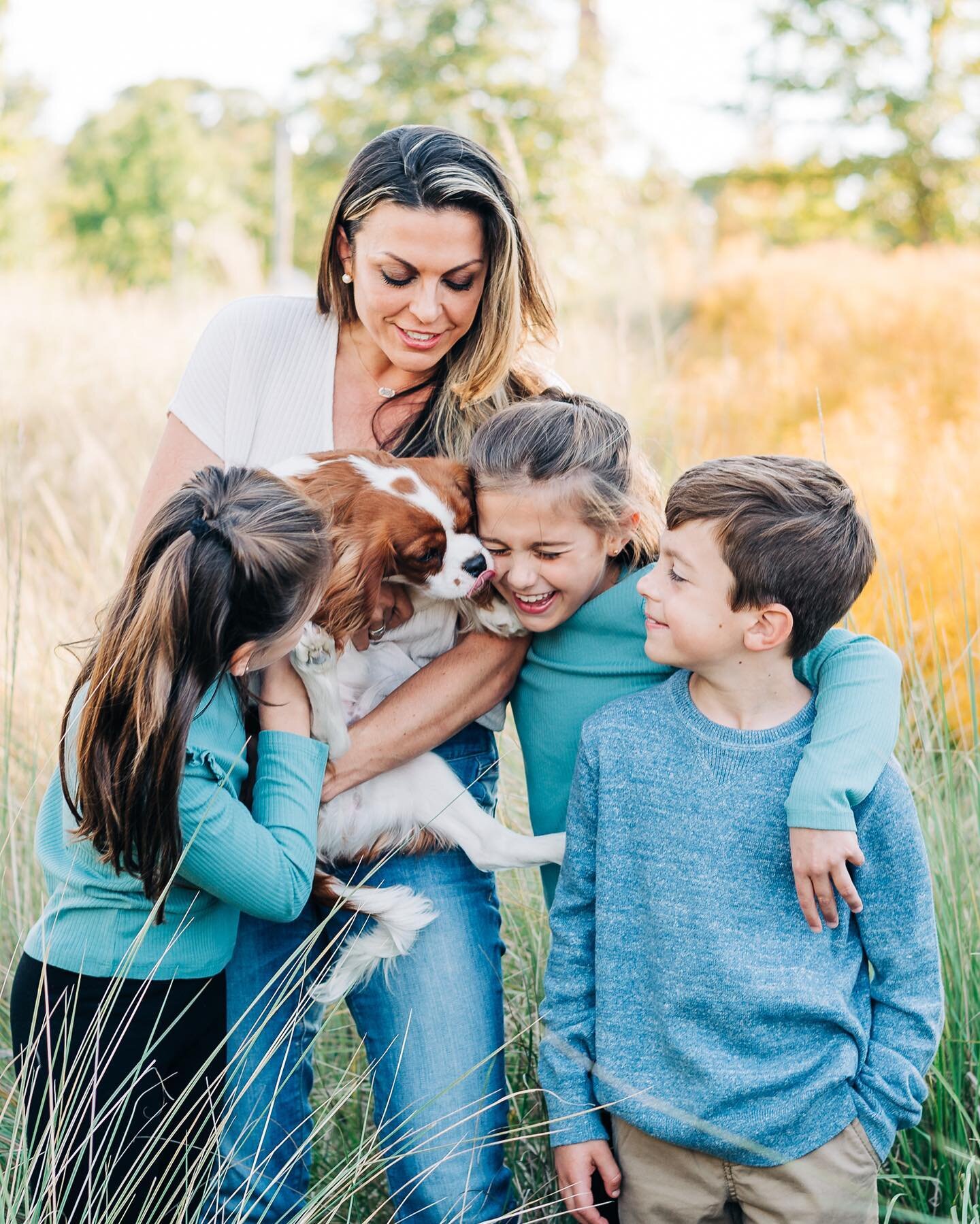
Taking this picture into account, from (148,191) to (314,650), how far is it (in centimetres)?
2609

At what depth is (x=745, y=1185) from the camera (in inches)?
78.7

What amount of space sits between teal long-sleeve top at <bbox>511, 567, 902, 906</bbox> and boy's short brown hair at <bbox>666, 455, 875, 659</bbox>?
0.32ft

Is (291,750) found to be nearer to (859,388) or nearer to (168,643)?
(168,643)

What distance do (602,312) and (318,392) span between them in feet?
30.6

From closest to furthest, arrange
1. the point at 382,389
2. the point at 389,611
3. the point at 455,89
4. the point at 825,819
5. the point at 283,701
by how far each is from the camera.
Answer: the point at 825,819, the point at 283,701, the point at 389,611, the point at 382,389, the point at 455,89

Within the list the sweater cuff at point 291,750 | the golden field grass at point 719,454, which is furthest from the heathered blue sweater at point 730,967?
the sweater cuff at point 291,750

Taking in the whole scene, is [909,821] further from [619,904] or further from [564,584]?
[564,584]

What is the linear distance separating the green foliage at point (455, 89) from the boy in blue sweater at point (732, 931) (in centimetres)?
1046

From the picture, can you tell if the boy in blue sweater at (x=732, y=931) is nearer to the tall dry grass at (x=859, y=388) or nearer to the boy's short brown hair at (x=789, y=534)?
the boy's short brown hair at (x=789, y=534)

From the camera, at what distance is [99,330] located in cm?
921

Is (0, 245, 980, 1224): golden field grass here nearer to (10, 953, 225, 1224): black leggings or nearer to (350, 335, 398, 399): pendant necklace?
(10, 953, 225, 1224): black leggings

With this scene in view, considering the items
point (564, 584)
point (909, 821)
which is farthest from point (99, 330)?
Answer: point (909, 821)

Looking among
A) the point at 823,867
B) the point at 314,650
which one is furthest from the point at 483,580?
the point at 823,867

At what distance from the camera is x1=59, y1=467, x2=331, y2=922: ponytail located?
1903 mm
